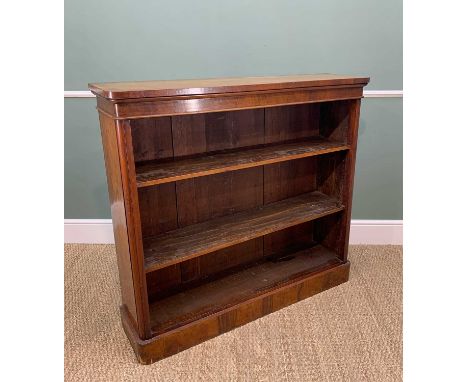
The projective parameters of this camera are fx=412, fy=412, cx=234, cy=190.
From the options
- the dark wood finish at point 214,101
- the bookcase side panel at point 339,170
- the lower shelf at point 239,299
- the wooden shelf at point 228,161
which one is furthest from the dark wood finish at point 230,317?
the dark wood finish at point 214,101

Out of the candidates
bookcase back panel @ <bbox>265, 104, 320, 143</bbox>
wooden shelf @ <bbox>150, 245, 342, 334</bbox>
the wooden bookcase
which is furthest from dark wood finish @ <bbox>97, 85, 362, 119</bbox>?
wooden shelf @ <bbox>150, 245, 342, 334</bbox>

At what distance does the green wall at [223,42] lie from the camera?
1.81 metres

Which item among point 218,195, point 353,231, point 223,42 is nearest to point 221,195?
point 218,195

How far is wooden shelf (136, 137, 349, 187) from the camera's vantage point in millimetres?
1297

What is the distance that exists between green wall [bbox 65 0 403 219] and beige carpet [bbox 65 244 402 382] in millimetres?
834

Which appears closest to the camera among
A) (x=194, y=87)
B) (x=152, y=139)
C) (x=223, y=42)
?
(x=194, y=87)

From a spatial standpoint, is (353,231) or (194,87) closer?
(194,87)

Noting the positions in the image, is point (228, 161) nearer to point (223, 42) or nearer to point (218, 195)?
point (218, 195)

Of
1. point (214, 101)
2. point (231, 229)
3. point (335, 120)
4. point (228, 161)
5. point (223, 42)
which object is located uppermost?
point (223, 42)

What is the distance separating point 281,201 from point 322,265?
33cm

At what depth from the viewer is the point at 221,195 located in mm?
1663

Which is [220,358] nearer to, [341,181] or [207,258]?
[207,258]

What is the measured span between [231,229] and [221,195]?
0.17 m

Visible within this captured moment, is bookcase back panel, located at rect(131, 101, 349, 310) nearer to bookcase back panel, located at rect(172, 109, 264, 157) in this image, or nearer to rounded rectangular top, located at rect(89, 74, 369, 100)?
bookcase back panel, located at rect(172, 109, 264, 157)
